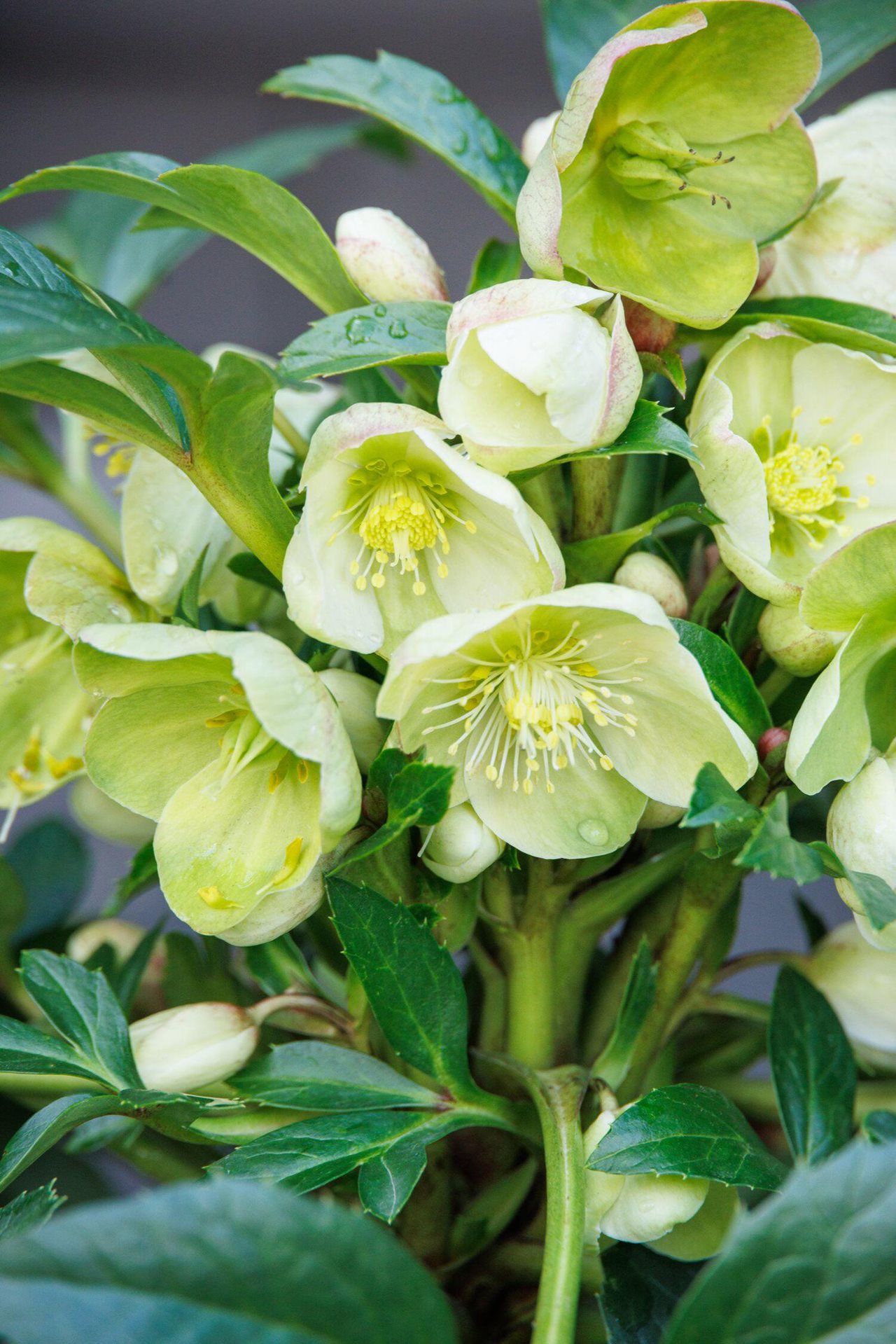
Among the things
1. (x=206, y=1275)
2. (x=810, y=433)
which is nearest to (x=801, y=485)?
(x=810, y=433)

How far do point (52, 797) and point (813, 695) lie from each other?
3.36 ft

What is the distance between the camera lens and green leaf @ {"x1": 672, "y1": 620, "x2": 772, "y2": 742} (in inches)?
14.8

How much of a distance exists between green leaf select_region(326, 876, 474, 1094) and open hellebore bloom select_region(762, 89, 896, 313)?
28 cm

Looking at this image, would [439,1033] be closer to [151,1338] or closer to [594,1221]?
[594,1221]

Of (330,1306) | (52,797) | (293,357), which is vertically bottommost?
(52,797)

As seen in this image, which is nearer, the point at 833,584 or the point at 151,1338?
the point at 151,1338

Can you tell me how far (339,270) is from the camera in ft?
1.42

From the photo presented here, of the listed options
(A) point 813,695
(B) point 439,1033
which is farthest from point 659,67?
(B) point 439,1033

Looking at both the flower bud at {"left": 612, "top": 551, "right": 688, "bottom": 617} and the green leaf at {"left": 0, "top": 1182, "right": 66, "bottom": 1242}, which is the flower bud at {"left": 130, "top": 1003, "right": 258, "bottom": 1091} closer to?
the green leaf at {"left": 0, "top": 1182, "right": 66, "bottom": 1242}

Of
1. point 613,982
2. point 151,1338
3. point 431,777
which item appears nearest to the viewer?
point 151,1338

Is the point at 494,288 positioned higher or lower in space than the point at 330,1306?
higher

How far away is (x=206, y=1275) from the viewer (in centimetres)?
24

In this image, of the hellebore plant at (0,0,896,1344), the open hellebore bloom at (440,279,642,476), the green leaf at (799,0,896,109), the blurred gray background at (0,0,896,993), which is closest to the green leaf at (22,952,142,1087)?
the hellebore plant at (0,0,896,1344)

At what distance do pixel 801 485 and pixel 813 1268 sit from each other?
281mm
